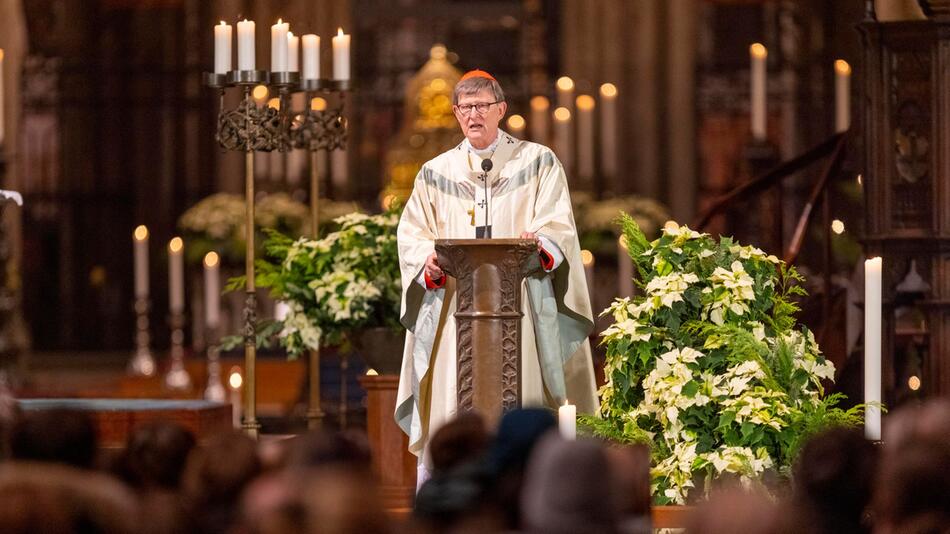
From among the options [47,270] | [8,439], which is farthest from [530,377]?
[47,270]

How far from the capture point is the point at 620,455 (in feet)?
16.0

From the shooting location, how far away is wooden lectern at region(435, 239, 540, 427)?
683cm

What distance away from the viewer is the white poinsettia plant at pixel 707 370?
671 cm

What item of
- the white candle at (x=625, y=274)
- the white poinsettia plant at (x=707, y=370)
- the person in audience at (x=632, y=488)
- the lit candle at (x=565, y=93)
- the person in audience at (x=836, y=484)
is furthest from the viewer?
the lit candle at (x=565, y=93)

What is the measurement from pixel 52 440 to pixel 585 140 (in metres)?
9.00

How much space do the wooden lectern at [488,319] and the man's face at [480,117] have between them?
76 cm

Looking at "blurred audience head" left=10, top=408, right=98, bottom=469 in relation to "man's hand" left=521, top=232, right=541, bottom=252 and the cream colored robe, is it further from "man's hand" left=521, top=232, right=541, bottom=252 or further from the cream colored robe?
the cream colored robe

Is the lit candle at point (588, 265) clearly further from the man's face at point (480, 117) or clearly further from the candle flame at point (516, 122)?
the man's face at point (480, 117)

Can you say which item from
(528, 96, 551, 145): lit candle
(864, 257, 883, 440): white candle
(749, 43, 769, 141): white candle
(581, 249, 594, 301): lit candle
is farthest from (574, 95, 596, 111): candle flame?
(864, 257, 883, 440): white candle

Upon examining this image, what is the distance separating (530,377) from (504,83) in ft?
26.1

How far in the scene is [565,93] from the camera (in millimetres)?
13695

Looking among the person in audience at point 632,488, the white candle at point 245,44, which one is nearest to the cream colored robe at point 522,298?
the white candle at point 245,44

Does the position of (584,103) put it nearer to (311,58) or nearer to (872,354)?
(311,58)

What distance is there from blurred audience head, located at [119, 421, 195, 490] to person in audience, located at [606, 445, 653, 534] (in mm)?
1129
